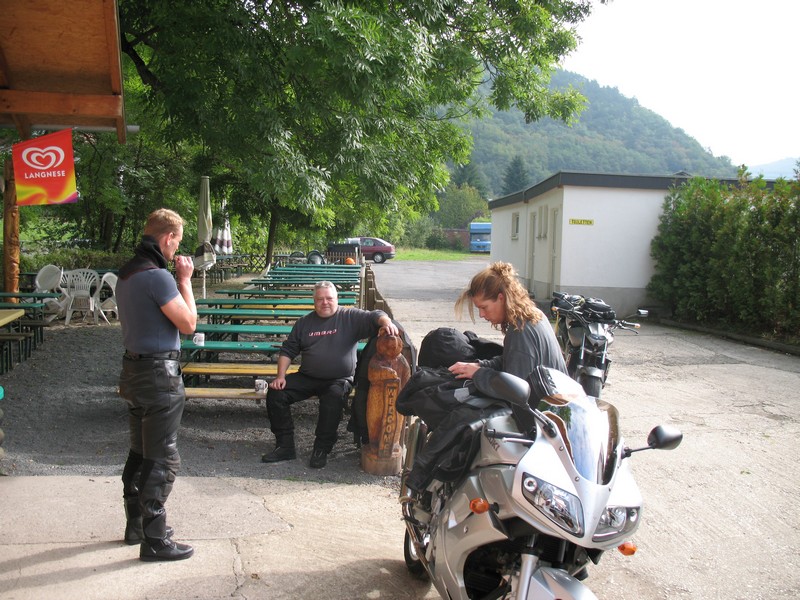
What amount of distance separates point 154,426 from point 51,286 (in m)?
11.5

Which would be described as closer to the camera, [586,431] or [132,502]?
[586,431]

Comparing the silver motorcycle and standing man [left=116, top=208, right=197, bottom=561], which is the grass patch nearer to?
standing man [left=116, top=208, right=197, bottom=561]

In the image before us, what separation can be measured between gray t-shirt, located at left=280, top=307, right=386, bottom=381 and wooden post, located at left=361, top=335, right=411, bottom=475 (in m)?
0.37

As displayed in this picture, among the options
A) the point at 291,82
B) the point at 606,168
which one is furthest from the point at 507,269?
the point at 606,168

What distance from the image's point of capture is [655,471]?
5.77m

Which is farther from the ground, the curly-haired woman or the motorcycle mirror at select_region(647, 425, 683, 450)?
the curly-haired woman

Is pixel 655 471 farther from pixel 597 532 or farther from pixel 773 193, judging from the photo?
pixel 773 193

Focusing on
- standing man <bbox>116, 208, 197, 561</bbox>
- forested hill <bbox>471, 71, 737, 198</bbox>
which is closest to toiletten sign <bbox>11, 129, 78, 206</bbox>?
standing man <bbox>116, 208, 197, 561</bbox>

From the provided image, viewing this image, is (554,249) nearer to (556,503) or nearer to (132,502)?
(132,502)

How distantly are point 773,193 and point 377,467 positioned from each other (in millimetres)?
10552

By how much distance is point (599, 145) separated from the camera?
400ft

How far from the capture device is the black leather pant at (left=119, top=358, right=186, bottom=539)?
3.59 meters

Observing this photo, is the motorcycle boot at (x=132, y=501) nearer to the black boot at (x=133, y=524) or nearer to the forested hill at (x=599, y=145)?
the black boot at (x=133, y=524)

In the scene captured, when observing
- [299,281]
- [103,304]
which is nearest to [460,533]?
[299,281]
